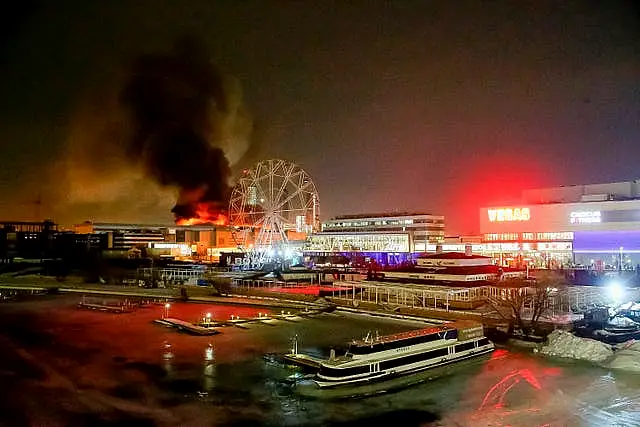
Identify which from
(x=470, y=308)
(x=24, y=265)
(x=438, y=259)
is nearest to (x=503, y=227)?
(x=438, y=259)

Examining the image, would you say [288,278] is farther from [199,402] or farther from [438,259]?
[199,402]

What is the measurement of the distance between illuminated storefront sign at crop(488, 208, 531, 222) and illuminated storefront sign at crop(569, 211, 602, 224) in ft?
13.5

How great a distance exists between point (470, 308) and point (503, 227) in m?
29.0

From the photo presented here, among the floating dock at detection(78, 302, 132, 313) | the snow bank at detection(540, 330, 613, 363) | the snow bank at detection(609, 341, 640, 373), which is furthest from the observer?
the floating dock at detection(78, 302, 132, 313)

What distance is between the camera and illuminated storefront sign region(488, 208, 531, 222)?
182ft

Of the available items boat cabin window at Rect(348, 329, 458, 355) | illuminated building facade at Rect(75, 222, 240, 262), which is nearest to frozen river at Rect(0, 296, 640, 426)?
boat cabin window at Rect(348, 329, 458, 355)

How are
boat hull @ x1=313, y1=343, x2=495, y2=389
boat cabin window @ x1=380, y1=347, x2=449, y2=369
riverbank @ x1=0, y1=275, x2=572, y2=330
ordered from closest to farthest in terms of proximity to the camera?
1. boat hull @ x1=313, y1=343, x2=495, y2=389
2. boat cabin window @ x1=380, y1=347, x2=449, y2=369
3. riverbank @ x1=0, y1=275, x2=572, y2=330

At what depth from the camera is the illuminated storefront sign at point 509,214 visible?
55438mm

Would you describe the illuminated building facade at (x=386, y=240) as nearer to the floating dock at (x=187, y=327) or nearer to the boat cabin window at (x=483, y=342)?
the floating dock at (x=187, y=327)

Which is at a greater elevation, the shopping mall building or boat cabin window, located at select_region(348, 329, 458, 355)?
the shopping mall building

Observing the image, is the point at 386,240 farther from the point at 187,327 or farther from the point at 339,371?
the point at 339,371

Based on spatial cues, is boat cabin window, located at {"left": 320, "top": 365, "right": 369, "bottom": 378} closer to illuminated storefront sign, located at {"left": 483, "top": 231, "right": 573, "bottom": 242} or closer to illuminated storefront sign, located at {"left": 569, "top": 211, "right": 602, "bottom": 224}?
illuminated storefront sign, located at {"left": 569, "top": 211, "right": 602, "bottom": 224}

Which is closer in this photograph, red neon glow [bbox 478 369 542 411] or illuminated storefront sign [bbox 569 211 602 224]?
red neon glow [bbox 478 369 542 411]

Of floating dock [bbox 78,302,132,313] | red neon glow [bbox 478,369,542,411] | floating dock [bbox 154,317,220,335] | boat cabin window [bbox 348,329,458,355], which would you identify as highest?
floating dock [bbox 78,302,132,313]
